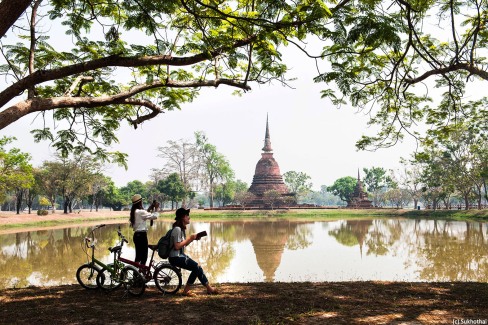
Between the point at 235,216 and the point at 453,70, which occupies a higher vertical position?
the point at 453,70

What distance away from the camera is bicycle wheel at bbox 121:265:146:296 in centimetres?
500

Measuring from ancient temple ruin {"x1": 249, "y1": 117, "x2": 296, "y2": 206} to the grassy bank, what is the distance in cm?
392

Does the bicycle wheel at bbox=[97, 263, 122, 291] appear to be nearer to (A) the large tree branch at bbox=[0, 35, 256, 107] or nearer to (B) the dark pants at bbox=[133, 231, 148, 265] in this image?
(B) the dark pants at bbox=[133, 231, 148, 265]

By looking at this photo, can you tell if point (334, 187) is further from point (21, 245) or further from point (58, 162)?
point (21, 245)

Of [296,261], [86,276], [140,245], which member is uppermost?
[140,245]

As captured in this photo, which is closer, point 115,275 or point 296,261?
point 115,275

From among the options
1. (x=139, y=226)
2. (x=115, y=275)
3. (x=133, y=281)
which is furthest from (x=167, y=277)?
(x=139, y=226)

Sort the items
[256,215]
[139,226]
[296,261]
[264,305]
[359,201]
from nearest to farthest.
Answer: [264,305] → [139,226] → [296,261] → [256,215] → [359,201]

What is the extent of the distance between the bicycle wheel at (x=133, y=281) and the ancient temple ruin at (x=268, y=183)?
137 ft

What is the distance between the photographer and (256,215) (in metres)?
40.5

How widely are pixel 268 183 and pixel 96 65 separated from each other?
152ft

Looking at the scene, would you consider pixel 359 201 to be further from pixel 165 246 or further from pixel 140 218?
pixel 165 246

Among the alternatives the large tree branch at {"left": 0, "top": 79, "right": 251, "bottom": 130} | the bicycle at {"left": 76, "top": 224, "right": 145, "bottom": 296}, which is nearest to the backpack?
the bicycle at {"left": 76, "top": 224, "right": 145, "bottom": 296}

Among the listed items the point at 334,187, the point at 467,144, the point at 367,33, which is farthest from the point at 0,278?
the point at 334,187
